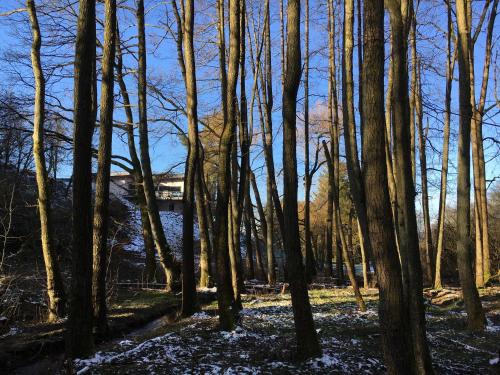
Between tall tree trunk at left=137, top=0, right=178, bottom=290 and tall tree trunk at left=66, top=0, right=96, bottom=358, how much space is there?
872 cm

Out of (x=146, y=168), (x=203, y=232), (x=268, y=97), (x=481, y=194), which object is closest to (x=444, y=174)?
(x=481, y=194)

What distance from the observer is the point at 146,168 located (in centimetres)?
1582

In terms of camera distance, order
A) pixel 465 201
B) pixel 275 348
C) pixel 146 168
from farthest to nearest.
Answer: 1. pixel 146 168
2. pixel 465 201
3. pixel 275 348

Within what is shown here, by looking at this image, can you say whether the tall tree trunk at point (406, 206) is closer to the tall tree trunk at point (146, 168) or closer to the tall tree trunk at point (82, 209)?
the tall tree trunk at point (82, 209)

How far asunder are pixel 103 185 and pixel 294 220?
3558 mm

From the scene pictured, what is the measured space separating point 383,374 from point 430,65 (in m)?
11.7

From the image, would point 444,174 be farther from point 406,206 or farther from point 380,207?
point 380,207

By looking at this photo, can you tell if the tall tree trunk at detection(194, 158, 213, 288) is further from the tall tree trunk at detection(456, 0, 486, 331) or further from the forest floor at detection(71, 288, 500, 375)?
the tall tree trunk at detection(456, 0, 486, 331)

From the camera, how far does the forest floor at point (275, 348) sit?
6.03m

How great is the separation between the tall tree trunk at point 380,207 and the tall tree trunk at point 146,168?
11.9 m

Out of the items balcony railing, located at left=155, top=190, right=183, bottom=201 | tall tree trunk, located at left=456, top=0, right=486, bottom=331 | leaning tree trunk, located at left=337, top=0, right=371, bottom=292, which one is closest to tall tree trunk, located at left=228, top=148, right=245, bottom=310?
leaning tree trunk, located at left=337, top=0, right=371, bottom=292

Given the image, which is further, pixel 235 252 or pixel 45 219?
pixel 235 252

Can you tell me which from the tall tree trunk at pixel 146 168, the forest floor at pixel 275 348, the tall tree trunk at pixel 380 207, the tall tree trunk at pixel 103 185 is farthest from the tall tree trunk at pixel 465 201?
the tall tree trunk at pixel 146 168

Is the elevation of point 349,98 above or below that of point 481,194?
above
